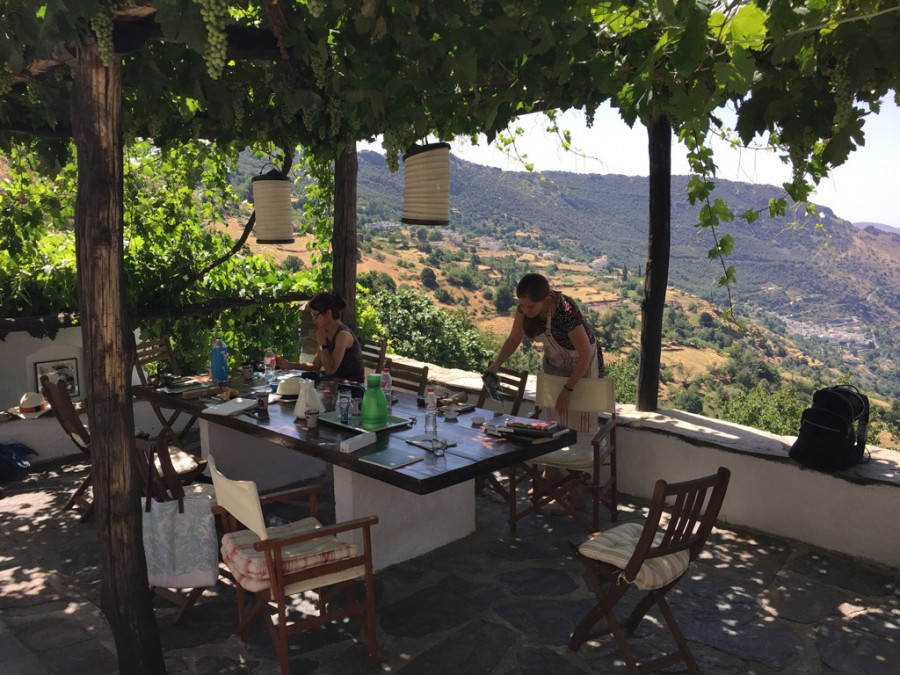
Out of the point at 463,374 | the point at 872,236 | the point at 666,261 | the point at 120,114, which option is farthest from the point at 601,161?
the point at 872,236

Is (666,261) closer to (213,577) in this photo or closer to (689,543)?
(689,543)

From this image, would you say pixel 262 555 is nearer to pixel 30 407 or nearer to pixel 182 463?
pixel 182 463

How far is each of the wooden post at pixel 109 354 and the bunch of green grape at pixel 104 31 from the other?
13cm

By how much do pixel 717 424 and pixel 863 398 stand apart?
108 centimetres

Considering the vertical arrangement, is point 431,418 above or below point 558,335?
below

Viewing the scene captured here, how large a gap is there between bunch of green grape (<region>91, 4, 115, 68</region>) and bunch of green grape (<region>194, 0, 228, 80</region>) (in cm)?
30

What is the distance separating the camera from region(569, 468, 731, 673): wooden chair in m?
2.77

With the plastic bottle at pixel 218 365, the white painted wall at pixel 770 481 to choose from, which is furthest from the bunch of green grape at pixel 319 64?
the white painted wall at pixel 770 481

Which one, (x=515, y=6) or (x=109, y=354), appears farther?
(x=109, y=354)

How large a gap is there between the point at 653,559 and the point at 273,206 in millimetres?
3636

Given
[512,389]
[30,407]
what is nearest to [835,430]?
[512,389]

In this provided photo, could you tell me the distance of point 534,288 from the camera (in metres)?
4.40

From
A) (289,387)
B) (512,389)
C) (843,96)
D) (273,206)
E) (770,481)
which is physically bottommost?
(770,481)

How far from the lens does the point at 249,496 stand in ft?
8.96
